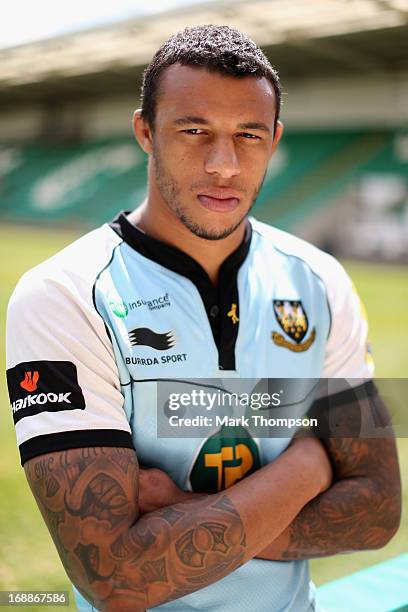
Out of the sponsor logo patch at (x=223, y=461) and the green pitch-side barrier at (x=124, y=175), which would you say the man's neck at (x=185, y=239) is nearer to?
the sponsor logo patch at (x=223, y=461)

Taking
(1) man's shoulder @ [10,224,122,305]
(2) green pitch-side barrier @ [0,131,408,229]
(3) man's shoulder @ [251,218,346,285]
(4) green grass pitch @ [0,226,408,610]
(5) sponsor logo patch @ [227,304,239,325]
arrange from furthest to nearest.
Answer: (2) green pitch-side barrier @ [0,131,408,229]
(4) green grass pitch @ [0,226,408,610]
(3) man's shoulder @ [251,218,346,285]
(5) sponsor logo patch @ [227,304,239,325]
(1) man's shoulder @ [10,224,122,305]

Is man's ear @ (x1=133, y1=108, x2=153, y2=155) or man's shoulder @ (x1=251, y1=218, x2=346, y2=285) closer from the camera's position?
man's ear @ (x1=133, y1=108, x2=153, y2=155)

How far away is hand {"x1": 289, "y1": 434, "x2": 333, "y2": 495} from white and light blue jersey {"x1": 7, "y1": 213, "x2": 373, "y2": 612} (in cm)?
5

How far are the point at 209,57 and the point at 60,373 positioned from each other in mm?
814

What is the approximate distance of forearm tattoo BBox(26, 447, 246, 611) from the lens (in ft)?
4.91

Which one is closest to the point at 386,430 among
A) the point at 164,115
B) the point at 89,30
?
the point at 164,115

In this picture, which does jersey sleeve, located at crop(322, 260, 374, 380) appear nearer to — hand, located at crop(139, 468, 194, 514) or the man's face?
the man's face

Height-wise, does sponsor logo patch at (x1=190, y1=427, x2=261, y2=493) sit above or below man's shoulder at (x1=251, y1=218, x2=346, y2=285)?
below

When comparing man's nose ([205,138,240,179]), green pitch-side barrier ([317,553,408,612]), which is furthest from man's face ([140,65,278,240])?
green pitch-side barrier ([317,553,408,612])

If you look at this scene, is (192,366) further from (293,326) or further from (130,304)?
(293,326)

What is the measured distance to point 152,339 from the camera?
1.75 m

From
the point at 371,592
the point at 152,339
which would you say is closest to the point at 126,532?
the point at 152,339

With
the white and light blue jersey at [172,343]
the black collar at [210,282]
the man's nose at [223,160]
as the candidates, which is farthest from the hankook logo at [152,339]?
the man's nose at [223,160]

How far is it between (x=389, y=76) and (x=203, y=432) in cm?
1963
